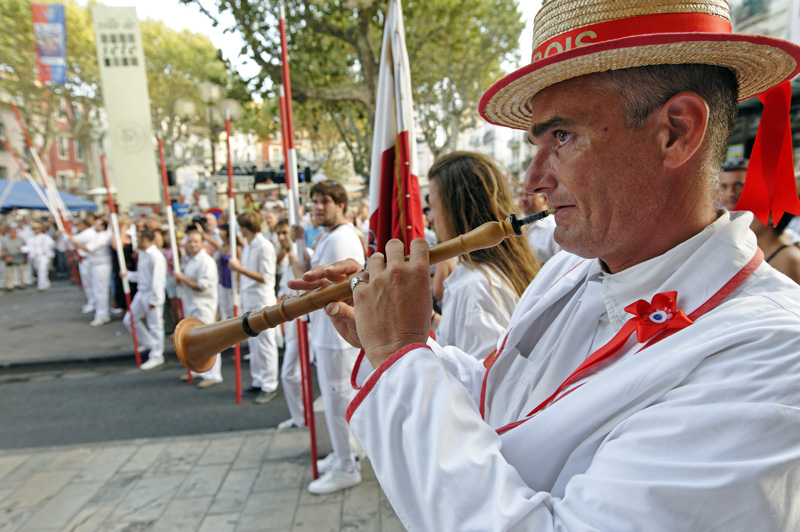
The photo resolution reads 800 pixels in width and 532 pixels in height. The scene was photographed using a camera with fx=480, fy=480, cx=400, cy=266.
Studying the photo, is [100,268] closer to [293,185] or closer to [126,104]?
[126,104]

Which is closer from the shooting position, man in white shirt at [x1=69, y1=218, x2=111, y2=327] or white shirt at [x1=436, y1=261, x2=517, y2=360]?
white shirt at [x1=436, y1=261, x2=517, y2=360]

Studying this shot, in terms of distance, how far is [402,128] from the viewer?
275 cm

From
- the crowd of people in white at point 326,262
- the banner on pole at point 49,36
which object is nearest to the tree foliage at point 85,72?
the banner on pole at point 49,36

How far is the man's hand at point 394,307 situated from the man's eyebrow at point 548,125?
406mm

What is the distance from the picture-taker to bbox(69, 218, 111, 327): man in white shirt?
1018 centimetres

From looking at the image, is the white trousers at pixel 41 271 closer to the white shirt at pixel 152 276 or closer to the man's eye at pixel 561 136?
the white shirt at pixel 152 276

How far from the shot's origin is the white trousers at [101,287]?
400 inches

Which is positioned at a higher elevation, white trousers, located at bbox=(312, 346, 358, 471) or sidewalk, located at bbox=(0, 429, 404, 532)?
white trousers, located at bbox=(312, 346, 358, 471)

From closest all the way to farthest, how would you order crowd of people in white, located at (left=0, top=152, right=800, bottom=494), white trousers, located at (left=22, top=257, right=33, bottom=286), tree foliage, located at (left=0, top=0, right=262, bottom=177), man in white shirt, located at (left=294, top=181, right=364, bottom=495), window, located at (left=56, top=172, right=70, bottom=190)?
crowd of people in white, located at (left=0, top=152, right=800, bottom=494) < man in white shirt, located at (left=294, top=181, right=364, bottom=495) < white trousers, located at (left=22, top=257, right=33, bottom=286) < tree foliage, located at (left=0, top=0, right=262, bottom=177) < window, located at (left=56, top=172, right=70, bottom=190)

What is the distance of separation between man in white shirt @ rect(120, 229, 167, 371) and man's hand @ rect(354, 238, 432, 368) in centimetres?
694

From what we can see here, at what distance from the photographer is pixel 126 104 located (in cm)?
698

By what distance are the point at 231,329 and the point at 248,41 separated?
10198 mm

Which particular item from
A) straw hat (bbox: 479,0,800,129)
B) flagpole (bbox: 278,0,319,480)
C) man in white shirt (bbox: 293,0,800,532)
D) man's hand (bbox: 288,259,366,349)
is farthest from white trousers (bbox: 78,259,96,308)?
straw hat (bbox: 479,0,800,129)

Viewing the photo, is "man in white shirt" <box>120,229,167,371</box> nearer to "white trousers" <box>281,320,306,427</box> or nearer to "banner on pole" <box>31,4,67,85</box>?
"white trousers" <box>281,320,306,427</box>
